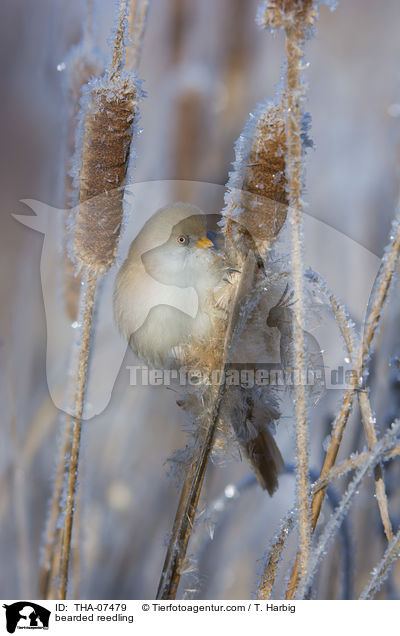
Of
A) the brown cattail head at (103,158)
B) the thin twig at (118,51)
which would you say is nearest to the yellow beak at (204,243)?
the brown cattail head at (103,158)

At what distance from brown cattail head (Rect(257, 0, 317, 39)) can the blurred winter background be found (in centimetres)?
28

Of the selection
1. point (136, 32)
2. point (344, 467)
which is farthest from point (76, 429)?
point (136, 32)

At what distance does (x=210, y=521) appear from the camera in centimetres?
81

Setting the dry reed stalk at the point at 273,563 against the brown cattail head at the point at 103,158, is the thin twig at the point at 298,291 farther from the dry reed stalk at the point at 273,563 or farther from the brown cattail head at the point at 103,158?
the brown cattail head at the point at 103,158

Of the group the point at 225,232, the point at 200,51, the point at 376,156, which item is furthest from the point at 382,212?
the point at 200,51

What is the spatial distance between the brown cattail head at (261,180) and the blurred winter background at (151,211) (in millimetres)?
158

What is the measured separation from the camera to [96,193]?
0.64m

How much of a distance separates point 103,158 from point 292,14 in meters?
0.30

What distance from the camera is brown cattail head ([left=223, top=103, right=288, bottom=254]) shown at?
0.57 meters

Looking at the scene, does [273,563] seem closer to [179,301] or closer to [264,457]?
[264,457]

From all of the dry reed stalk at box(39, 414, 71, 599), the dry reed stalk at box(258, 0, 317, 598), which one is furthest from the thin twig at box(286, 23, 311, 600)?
the dry reed stalk at box(39, 414, 71, 599)

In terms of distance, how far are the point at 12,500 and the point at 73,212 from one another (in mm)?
623
